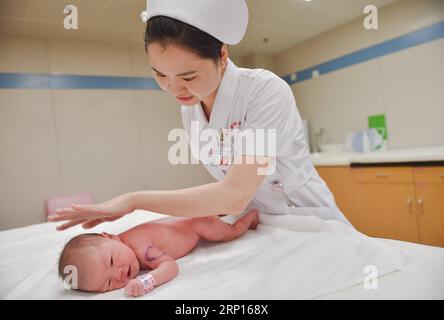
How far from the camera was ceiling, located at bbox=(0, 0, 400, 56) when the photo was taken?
3.45ft

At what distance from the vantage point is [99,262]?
37.1 inches

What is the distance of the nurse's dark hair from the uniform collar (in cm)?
28

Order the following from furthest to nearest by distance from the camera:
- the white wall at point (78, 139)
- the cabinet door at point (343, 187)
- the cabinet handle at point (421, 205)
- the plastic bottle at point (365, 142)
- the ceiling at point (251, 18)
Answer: the plastic bottle at point (365, 142)
the white wall at point (78, 139)
the cabinet door at point (343, 187)
the cabinet handle at point (421, 205)
the ceiling at point (251, 18)

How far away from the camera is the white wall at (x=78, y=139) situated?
318 centimetres

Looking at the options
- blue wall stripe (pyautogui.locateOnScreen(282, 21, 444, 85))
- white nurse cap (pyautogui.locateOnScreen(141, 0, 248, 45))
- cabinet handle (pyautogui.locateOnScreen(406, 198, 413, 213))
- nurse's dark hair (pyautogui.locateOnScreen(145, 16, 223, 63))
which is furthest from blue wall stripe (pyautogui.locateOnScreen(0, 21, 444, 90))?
nurse's dark hair (pyautogui.locateOnScreen(145, 16, 223, 63))

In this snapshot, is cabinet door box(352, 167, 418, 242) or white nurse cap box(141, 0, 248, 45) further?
cabinet door box(352, 167, 418, 242)

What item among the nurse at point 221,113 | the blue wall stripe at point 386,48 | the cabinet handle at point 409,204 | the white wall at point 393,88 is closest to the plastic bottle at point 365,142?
the white wall at point 393,88

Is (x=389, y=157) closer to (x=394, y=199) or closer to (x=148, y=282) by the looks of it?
(x=394, y=199)

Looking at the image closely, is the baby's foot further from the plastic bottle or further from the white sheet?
the plastic bottle

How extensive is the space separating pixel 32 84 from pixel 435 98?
415cm

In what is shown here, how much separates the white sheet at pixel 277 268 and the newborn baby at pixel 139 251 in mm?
39

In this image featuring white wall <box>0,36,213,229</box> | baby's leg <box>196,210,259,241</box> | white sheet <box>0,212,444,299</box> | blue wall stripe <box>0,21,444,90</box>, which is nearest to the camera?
A: white sheet <box>0,212,444,299</box>

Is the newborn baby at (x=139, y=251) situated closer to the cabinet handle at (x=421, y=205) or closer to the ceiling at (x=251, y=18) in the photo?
the ceiling at (x=251, y=18)

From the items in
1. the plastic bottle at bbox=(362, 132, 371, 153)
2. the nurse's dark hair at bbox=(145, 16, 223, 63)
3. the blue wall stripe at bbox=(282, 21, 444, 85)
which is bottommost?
the plastic bottle at bbox=(362, 132, 371, 153)
